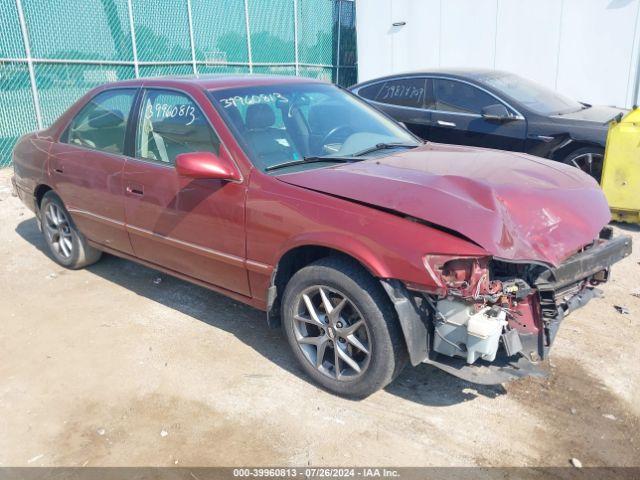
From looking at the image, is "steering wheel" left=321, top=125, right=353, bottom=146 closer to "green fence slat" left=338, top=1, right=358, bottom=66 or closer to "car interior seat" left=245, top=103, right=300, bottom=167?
"car interior seat" left=245, top=103, right=300, bottom=167

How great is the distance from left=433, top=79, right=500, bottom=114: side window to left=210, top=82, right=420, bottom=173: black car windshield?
2903mm

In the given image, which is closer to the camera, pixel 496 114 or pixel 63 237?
pixel 63 237

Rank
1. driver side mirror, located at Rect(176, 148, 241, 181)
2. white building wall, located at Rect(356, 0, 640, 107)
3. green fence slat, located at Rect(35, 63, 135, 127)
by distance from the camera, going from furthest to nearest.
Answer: green fence slat, located at Rect(35, 63, 135, 127), white building wall, located at Rect(356, 0, 640, 107), driver side mirror, located at Rect(176, 148, 241, 181)

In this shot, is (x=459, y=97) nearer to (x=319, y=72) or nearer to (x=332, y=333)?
(x=332, y=333)

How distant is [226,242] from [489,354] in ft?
5.76

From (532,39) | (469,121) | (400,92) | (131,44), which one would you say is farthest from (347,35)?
(469,121)

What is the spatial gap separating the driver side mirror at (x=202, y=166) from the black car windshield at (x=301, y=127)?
8.1 inches

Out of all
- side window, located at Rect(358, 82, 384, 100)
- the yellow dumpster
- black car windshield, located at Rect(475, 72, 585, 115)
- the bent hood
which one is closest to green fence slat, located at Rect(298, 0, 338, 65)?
side window, located at Rect(358, 82, 384, 100)

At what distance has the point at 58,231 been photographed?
5.45 meters

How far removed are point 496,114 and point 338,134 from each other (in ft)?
10.9

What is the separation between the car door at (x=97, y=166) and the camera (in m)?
4.43

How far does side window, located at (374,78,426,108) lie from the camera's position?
24.4ft

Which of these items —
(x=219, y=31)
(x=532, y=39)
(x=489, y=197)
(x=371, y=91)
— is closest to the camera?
(x=489, y=197)

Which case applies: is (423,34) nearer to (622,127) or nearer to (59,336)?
(622,127)
